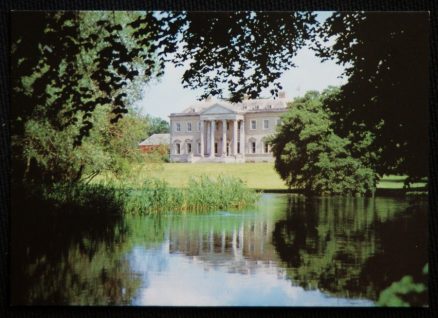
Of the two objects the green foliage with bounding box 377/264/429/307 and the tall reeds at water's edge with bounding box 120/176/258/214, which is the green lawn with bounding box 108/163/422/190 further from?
the green foliage with bounding box 377/264/429/307

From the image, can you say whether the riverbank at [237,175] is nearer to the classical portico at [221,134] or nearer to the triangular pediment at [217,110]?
the classical portico at [221,134]

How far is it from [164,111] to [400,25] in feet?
5.93

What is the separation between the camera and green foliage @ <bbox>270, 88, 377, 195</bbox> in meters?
4.91

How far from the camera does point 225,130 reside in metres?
4.99

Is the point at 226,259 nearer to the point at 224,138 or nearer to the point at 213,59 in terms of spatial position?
the point at 224,138

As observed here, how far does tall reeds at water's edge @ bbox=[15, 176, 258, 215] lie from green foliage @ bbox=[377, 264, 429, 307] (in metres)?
1.17

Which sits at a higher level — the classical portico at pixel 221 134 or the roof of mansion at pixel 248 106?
the roof of mansion at pixel 248 106

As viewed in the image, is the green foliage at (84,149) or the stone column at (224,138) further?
the stone column at (224,138)

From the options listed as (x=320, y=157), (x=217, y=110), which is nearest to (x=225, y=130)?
(x=217, y=110)

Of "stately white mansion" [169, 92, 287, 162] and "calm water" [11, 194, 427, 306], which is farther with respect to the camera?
"stately white mansion" [169, 92, 287, 162]

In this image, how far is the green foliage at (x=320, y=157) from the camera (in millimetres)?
4910

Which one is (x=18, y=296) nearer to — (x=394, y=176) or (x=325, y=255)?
(x=325, y=255)

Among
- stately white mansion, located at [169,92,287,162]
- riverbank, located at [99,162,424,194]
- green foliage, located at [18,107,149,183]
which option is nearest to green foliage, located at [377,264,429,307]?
riverbank, located at [99,162,424,194]

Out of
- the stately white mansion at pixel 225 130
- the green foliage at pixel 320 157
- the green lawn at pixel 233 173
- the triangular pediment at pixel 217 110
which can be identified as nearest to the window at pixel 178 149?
the stately white mansion at pixel 225 130
